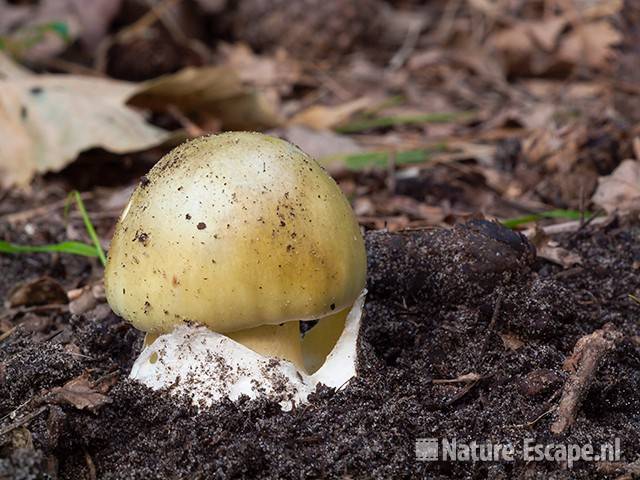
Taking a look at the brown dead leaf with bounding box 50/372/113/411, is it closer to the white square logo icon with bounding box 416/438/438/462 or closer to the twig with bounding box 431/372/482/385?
the white square logo icon with bounding box 416/438/438/462

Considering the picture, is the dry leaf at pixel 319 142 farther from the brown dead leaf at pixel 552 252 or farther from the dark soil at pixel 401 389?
the dark soil at pixel 401 389

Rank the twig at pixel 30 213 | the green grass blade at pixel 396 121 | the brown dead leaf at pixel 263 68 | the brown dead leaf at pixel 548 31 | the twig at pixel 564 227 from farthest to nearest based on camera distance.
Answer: the brown dead leaf at pixel 548 31
the brown dead leaf at pixel 263 68
the green grass blade at pixel 396 121
the twig at pixel 30 213
the twig at pixel 564 227

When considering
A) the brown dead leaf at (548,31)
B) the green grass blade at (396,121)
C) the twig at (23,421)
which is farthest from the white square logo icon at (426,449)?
the brown dead leaf at (548,31)

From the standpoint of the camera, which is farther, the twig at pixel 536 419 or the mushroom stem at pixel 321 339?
the mushroom stem at pixel 321 339

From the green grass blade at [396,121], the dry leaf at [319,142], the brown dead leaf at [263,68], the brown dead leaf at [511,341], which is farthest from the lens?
the brown dead leaf at [263,68]

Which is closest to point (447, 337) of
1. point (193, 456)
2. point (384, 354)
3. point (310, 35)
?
point (384, 354)

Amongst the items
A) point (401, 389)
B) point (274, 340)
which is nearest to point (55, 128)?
point (274, 340)

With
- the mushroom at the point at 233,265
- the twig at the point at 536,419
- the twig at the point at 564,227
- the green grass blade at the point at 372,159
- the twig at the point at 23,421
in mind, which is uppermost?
the mushroom at the point at 233,265

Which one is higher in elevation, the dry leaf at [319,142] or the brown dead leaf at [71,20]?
the brown dead leaf at [71,20]

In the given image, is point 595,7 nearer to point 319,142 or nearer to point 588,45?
point 588,45

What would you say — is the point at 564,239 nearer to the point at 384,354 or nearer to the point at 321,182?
the point at 384,354
